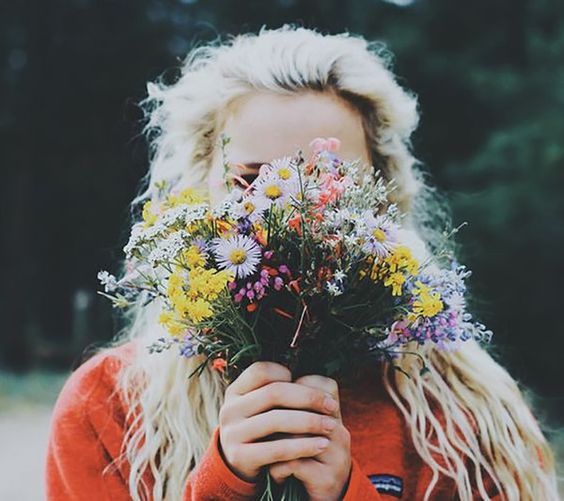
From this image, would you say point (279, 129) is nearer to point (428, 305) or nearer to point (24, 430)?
point (428, 305)

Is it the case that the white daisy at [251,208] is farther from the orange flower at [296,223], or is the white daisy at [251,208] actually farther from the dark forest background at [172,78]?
the dark forest background at [172,78]

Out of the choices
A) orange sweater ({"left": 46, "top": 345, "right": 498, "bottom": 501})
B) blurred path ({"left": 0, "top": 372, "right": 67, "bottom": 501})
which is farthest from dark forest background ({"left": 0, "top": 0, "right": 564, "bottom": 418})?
orange sweater ({"left": 46, "top": 345, "right": 498, "bottom": 501})

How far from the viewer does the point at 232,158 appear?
2.11 metres

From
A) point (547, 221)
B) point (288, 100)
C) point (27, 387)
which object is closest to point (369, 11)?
point (547, 221)

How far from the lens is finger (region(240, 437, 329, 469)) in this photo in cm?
167

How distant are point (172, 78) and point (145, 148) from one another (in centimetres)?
124

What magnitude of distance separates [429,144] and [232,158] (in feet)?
38.9

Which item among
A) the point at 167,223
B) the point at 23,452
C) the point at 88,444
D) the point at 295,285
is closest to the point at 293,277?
the point at 295,285

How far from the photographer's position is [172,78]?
44.5 feet

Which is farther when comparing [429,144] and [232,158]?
[429,144]

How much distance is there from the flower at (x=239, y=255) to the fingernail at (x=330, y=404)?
11.1 inches

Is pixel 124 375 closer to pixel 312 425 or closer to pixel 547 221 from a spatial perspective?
pixel 312 425

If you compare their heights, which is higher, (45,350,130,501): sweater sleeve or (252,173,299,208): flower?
(252,173,299,208): flower

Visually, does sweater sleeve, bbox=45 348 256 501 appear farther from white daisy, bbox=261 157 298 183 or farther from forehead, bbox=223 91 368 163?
white daisy, bbox=261 157 298 183
